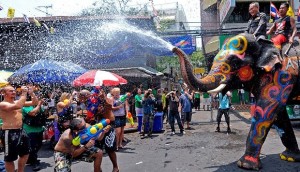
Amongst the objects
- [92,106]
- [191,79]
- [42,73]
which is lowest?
[92,106]

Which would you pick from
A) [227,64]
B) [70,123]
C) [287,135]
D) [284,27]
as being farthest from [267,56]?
[70,123]

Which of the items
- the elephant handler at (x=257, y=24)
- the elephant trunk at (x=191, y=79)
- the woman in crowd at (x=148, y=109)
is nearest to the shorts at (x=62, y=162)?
the elephant trunk at (x=191, y=79)

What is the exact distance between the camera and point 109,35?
17.4 metres

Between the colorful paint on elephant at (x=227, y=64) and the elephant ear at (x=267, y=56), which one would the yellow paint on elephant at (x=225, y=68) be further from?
the elephant ear at (x=267, y=56)

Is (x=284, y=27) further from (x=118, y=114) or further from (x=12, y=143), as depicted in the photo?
(x=12, y=143)

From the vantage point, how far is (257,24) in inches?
243

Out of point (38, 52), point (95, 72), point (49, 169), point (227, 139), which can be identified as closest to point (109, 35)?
point (38, 52)

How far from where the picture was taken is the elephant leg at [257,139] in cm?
559

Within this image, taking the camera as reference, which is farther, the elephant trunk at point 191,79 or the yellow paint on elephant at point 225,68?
the yellow paint on elephant at point 225,68

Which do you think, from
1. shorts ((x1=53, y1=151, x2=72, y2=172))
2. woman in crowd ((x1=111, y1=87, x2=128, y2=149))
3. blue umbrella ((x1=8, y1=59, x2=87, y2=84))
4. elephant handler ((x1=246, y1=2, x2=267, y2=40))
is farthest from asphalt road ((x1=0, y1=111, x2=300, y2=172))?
elephant handler ((x1=246, y1=2, x2=267, y2=40))

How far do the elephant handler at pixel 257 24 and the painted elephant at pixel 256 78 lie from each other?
278 millimetres

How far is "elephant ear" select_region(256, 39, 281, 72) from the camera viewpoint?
548 centimetres

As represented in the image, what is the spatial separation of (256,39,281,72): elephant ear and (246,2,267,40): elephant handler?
7.5 inches

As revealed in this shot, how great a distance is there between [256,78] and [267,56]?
19.1 inches
